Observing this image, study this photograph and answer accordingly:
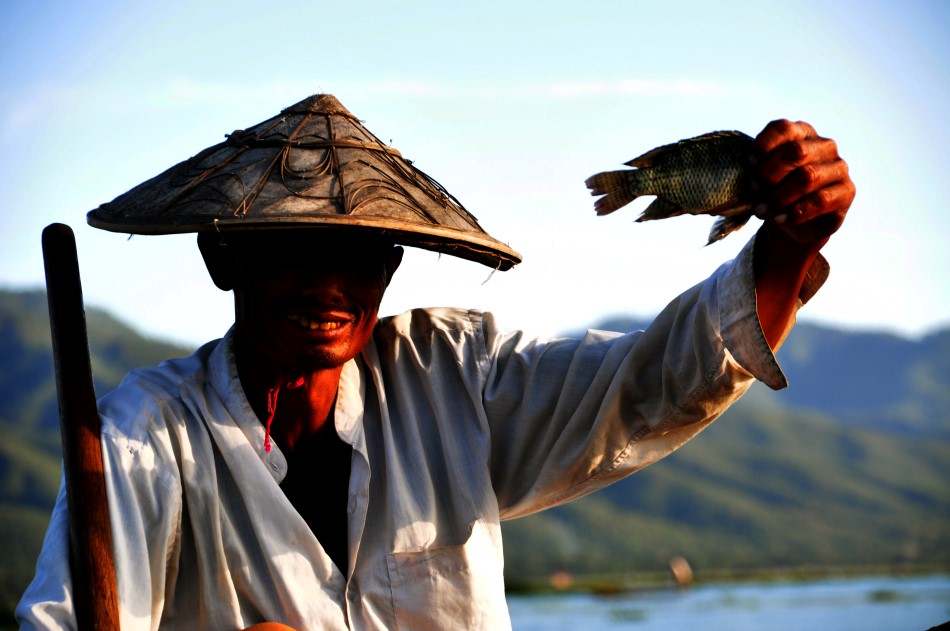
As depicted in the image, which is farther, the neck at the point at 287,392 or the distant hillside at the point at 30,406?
the distant hillside at the point at 30,406

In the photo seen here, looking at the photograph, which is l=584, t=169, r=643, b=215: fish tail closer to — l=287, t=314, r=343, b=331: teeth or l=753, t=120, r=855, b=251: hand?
l=753, t=120, r=855, b=251: hand

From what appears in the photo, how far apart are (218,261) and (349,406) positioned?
49cm

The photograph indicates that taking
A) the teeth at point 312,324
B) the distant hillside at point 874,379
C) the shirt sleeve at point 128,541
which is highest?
the teeth at point 312,324

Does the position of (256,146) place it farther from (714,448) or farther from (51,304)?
(714,448)

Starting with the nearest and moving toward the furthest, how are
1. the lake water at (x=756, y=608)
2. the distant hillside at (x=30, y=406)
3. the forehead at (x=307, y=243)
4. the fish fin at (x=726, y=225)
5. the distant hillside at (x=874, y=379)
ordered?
1. the fish fin at (x=726, y=225)
2. the forehead at (x=307, y=243)
3. the lake water at (x=756, y=608)
4. the distant hillside at (x=30, y=406)
5. the distant hillside at (x=874, y=379)

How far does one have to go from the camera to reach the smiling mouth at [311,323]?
2658mm

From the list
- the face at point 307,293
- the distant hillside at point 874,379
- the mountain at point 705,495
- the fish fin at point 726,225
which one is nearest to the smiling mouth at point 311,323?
the face at point 307,293

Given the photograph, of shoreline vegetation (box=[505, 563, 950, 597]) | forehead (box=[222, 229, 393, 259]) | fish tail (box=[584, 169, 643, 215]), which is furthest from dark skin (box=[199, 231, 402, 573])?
shoreline vegetation (box=[505, 563, 950, 597])

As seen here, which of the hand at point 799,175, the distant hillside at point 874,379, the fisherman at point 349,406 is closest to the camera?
the hand at point 799,175

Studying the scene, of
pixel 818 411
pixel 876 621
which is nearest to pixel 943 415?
pixel 818 411

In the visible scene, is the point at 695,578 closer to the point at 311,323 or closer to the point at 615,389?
the point at 615,389

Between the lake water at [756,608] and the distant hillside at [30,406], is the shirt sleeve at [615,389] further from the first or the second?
the distant hillside at [30,406]

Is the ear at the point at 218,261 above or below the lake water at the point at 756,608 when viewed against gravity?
above

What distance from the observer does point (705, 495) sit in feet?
204
